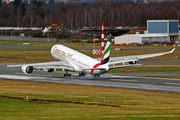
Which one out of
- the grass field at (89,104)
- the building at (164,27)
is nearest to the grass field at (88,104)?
the grass field at (89,104)

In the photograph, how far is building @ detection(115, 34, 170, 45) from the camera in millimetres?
171125

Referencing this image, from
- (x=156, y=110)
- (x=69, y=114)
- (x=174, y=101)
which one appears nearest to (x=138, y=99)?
(x=174, y=101)

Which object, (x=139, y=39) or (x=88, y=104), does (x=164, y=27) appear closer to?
(x=139, y=39)

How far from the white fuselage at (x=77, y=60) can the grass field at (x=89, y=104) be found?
9.25 m

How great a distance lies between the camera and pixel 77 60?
61.5 meters

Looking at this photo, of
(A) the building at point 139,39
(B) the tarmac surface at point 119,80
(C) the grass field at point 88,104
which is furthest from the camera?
(A) the building at point 139,39

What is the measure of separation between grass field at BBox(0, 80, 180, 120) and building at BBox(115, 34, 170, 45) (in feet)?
412

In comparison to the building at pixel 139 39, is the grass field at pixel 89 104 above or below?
below

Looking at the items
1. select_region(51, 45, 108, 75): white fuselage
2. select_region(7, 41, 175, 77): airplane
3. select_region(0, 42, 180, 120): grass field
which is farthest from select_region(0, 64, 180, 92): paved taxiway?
select_region(0, 42, 180, 120): grass field

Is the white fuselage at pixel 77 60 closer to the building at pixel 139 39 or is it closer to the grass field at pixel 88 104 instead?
the grass field at pixel 88 104

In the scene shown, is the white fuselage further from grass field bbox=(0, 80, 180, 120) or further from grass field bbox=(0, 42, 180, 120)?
grass field bbox=(0, 42, 180, 120)

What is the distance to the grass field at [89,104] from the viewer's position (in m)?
29.5

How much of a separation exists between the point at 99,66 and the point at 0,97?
2030 cm

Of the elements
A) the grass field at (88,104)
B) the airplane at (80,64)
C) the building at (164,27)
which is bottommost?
the grass field at (88,104)
